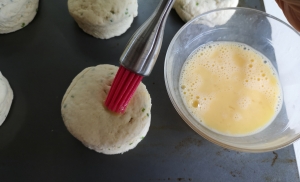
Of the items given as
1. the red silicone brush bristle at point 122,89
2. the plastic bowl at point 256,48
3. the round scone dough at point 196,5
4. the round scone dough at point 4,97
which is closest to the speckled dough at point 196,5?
the round scone dough at point 196,5

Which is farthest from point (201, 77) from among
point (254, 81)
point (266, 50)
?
point (266, 50)

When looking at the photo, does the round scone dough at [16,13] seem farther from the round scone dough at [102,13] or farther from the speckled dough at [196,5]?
the speckled dough at [196,5]

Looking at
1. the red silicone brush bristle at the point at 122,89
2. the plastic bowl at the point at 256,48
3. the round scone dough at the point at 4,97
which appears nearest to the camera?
the red silicone brush bristle at the point at 122,89

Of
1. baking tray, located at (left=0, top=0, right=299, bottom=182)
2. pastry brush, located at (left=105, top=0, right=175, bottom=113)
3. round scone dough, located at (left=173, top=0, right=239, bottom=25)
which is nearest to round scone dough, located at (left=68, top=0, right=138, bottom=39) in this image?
baking tray, located at (left=0, top=0, right=299, bottom=182)

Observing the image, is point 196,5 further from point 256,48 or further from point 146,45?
point 146,45

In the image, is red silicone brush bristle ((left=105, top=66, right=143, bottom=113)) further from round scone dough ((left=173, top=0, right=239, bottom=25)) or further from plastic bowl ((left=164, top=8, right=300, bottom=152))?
round scone dough ((left=173, top=0, right=239, bottom=25))
